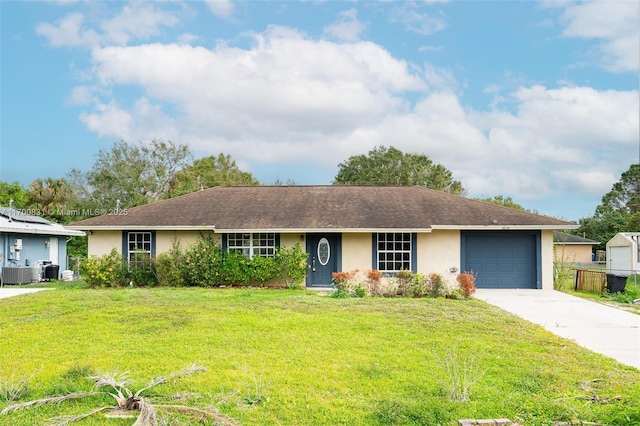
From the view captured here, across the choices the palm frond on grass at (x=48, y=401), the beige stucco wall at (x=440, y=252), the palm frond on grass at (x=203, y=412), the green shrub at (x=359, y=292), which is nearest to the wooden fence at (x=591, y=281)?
the beige stucco wall at (x=440, y=252)

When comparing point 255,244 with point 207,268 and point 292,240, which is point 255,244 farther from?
point 207,268

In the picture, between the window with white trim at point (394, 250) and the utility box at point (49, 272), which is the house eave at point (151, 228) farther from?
the window with white trim at point (394, 250)

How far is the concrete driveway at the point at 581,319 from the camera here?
28.0ft

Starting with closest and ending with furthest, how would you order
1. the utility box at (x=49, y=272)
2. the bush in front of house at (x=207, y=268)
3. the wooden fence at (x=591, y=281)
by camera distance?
the bush in front of house at (x=207, y=268)
the wooden fence at (x=591, y=281)
the utility box at (x=49, y=272)

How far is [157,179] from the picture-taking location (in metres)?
38.9

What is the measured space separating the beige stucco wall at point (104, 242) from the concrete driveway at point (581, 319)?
13.0m

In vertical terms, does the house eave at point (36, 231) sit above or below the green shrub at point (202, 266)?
above

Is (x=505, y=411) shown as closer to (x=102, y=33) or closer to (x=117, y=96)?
(x=102, y=33)

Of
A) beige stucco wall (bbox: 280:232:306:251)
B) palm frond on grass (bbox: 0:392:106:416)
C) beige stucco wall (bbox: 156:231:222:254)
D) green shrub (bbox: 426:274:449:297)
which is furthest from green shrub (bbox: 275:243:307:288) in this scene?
palm frond on grass (bbox: 0:392:106:416)

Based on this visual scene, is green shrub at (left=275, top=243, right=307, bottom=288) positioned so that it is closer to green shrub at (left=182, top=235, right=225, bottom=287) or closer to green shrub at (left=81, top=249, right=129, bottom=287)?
green shrub at (left=182, top=235, right=225, bottom=287)

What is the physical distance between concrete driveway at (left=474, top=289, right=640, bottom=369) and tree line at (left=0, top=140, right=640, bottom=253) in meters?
19.9

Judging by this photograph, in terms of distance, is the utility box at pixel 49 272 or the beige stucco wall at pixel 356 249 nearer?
the beige stucco wall at pixel 356 249

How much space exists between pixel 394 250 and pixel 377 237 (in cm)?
80

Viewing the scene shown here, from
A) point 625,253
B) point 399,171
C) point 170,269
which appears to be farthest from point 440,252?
point 399,171
